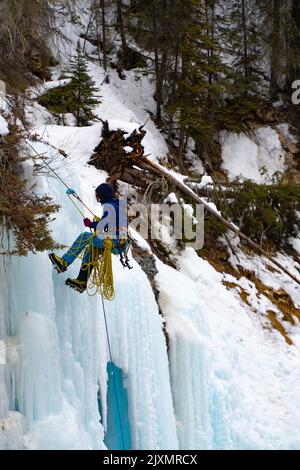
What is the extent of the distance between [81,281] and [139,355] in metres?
1.82

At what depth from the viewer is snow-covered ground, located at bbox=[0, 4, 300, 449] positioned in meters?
5.76

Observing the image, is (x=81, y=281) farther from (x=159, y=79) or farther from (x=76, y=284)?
(x=159, y=79)

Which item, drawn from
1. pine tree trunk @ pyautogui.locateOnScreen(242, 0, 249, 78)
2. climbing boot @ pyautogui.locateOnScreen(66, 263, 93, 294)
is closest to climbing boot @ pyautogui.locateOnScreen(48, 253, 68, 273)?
climbing boot @ pyautogui.locateOnScreen(66, 263, 93, 294)

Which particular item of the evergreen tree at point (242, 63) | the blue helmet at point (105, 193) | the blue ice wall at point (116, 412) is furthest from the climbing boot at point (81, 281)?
the evergreen tree at point (242, 63)

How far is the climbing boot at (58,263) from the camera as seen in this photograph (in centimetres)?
616

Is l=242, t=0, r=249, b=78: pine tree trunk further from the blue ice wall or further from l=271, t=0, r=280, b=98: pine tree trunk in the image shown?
the blue ice wall

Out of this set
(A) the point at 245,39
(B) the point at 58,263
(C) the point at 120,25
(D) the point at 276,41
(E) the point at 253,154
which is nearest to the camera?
(B) the point at 58,263

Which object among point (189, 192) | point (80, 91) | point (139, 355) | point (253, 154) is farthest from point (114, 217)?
point (253, 154)

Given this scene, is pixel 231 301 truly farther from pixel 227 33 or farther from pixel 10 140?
pixel 227 33

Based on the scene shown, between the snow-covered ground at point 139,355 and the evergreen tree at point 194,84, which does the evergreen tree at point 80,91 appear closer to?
the evergreen tree at point 194,84

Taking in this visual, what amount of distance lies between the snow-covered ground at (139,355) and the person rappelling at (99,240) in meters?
0.22

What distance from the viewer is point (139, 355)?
307 inches

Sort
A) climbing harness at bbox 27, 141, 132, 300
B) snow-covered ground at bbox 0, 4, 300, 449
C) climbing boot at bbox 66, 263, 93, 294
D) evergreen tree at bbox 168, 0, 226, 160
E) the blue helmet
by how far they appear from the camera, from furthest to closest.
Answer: evergreen tree at bbox 168, 0, 226, 160 < the blue helmet < climbing harness at bbox 27, 141, 132, 300 < climbing boot at bbox 66, 263, 93, 294 < snow-covered ground at bbox 0, 4, 300, 449

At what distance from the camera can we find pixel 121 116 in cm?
1733
